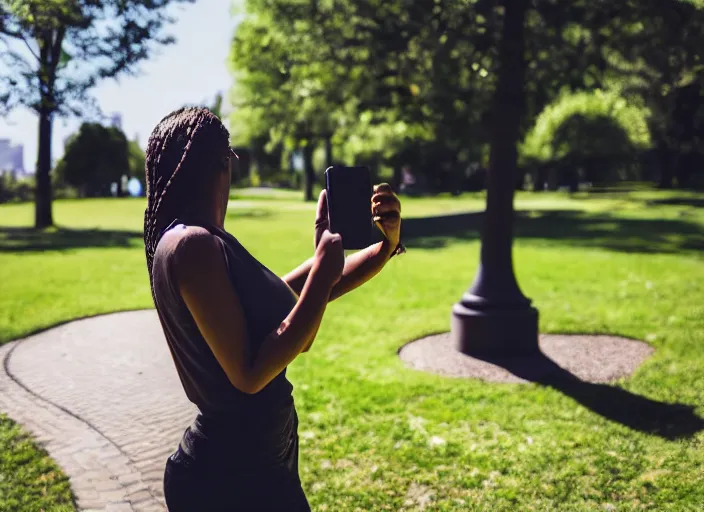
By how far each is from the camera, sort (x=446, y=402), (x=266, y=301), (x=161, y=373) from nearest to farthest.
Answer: (x=266, y=301) → (x=446, y=402) → (x=161, y=373)

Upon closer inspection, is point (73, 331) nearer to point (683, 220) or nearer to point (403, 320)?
point (403, 320)

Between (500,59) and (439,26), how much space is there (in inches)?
67.6

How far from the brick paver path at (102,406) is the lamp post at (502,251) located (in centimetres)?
324

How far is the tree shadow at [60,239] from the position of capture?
1961 centimetres

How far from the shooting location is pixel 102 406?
20.8 ft

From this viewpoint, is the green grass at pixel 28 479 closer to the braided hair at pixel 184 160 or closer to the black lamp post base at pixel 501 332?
the braided hair at pixel 184 160

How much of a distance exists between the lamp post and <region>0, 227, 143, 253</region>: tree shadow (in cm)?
1428

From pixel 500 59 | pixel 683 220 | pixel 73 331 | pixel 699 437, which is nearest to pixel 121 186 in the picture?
pixel 683 220

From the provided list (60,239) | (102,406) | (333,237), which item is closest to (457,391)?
(102,406)

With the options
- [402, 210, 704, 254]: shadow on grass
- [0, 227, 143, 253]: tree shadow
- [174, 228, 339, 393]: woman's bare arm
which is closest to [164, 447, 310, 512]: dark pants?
[174, 228, 339, 393]: woman's bare arm

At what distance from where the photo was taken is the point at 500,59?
321 inches

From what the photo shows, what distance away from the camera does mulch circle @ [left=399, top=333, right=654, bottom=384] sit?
722 cm

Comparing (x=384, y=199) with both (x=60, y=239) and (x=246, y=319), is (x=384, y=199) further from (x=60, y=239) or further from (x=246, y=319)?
(x=60, y=239)

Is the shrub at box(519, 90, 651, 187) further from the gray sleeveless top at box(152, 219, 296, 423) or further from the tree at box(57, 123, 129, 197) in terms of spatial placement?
the gray sleeveless top at box(152, 219, 296, 423)
